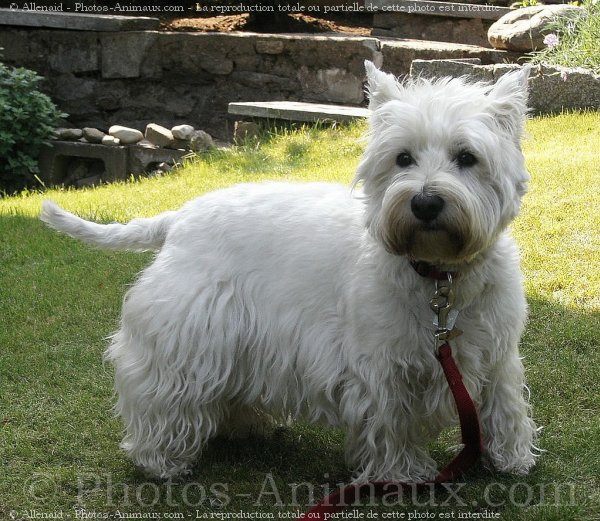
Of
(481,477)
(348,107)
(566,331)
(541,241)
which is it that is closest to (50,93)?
(348,107)

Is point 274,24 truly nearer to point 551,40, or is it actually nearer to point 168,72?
point 168,72

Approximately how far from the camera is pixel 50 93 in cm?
1085

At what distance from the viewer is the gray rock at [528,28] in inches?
352

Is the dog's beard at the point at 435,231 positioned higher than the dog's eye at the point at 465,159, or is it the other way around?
the dog's eye at the point at 465,159

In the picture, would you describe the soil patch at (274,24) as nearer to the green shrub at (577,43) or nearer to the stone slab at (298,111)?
the stone slab at (298,111)

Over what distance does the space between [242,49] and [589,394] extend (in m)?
7.24

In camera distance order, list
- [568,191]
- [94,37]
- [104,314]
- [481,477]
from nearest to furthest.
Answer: [481,477] < [104,314] < [568,191] < [94,37]

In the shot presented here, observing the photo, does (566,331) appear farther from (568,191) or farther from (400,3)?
(400,3)

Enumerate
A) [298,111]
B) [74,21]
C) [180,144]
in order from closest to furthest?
[298,111] < [180,144] < [74,21]

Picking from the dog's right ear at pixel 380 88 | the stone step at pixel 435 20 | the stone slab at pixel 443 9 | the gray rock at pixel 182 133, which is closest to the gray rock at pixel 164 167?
the gray rock at pixel 182 133

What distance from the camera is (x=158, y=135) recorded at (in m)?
9.81

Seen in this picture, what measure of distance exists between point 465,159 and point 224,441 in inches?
68.0

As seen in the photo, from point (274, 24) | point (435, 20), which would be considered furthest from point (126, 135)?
point (435, 20)

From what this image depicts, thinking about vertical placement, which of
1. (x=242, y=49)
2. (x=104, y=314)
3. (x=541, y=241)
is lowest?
(x=104, y=314)
